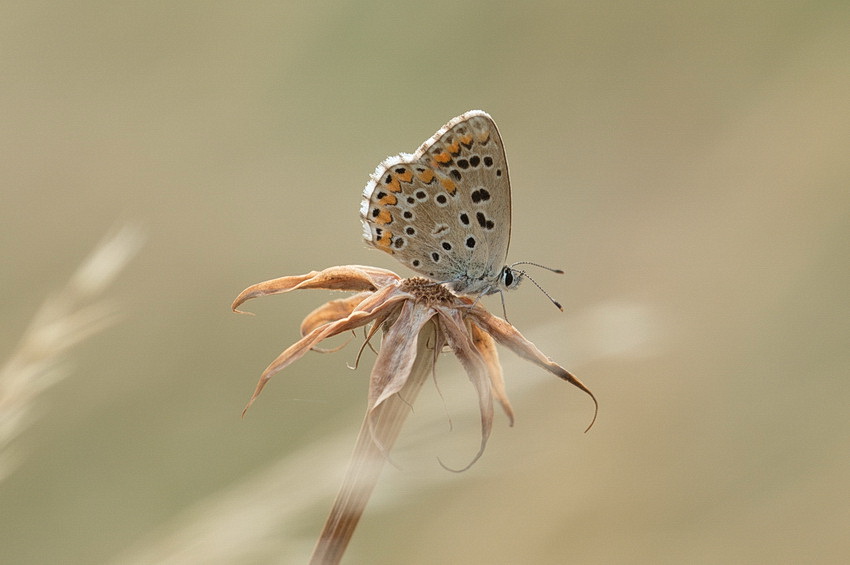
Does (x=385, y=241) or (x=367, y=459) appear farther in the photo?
(x=385, y=241)

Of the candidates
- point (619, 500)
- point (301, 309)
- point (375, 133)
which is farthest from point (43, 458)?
point (375, 133)

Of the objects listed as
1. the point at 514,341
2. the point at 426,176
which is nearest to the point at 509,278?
the point at 426,176

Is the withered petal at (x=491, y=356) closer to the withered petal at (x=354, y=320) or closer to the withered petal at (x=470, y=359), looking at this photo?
the withered petal at (x=470, y=359)

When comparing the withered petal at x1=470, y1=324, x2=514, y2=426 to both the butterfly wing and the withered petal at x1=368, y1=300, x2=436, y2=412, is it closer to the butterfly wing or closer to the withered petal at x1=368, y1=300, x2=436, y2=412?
the withered petal at x1=368, y1=300, x2=436, y2=412

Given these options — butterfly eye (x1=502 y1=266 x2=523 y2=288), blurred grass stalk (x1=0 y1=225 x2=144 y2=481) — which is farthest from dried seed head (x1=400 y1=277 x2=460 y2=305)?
blurred grass stalk (x1=0 y1=225 x2=144 y2=481)

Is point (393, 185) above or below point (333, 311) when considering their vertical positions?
above

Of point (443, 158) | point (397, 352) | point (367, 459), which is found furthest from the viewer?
point (443, 158)

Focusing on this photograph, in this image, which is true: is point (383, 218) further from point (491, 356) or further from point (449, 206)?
point (491, 356)
